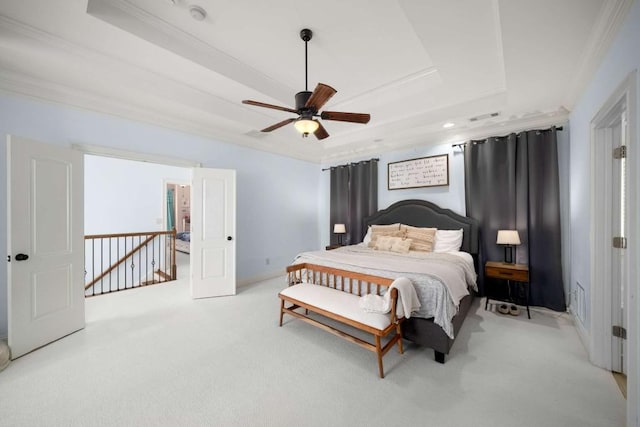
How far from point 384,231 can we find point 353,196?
1243mm

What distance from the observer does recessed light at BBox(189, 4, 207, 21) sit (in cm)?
184

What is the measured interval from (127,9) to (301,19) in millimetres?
1325

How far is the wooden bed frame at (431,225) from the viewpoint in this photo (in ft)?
6.91

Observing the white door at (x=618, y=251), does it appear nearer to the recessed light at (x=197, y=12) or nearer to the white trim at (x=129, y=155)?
the recessed light at (x=197, y=12)

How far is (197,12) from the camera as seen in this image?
187 centimetres

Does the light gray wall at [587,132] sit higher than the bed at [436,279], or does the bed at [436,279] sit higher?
the light gray wall at [587,132]

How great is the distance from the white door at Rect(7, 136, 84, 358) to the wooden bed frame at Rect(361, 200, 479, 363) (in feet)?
11.4

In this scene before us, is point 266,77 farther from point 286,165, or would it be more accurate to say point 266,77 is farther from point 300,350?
point 300,350

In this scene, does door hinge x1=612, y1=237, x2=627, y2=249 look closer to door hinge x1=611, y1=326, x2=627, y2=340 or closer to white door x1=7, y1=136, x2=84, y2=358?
door hinge x1=611, y1=326, x2=627, y2=340

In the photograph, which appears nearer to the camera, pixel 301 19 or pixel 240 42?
pixel 301 19

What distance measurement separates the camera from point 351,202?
17.1 ft

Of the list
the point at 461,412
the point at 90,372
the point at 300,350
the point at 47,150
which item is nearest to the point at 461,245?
the point at 461,412

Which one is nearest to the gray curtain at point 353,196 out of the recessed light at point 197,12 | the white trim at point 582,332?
the white trim at point 582,332

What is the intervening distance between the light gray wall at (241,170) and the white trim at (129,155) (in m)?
0.06
